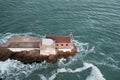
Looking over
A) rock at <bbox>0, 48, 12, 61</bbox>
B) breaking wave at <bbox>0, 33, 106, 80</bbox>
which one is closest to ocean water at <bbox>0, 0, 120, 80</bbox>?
breaking wave at <bbox>0, 33, 106, 80</bbox>

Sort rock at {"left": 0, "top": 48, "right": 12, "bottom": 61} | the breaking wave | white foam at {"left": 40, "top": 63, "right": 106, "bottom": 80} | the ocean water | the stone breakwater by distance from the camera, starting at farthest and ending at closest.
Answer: rock at {"left": 0, "top": 48, "right": 12, "bottom": 61}
the stone breakwater
the ocean water
white foam at {"left": 40, "top": 63, "right": 106, "bottom": 80}
the breaking wave

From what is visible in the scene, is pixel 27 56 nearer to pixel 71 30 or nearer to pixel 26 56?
pixel 26 56

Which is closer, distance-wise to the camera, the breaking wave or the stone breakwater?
the breaking wave

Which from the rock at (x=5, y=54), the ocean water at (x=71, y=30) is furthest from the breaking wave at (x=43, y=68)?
the rock at (x=5, y=54)

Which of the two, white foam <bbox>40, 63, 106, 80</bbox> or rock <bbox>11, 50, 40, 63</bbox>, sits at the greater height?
rock <bbox>11, 50, 40, 63</bbox>

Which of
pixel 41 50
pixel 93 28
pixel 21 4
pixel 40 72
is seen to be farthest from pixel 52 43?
pixel 21 4

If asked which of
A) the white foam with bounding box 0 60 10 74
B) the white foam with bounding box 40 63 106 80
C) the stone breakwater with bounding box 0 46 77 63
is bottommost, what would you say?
the white foam with bounding box 40 63 106 80

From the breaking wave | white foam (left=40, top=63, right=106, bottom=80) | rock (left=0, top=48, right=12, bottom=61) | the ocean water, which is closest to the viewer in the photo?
the breaking wave

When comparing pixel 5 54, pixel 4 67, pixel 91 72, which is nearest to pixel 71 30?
pixel 91 72

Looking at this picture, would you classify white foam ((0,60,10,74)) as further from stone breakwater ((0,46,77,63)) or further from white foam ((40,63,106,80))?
white foam ((40,63,106,80))
